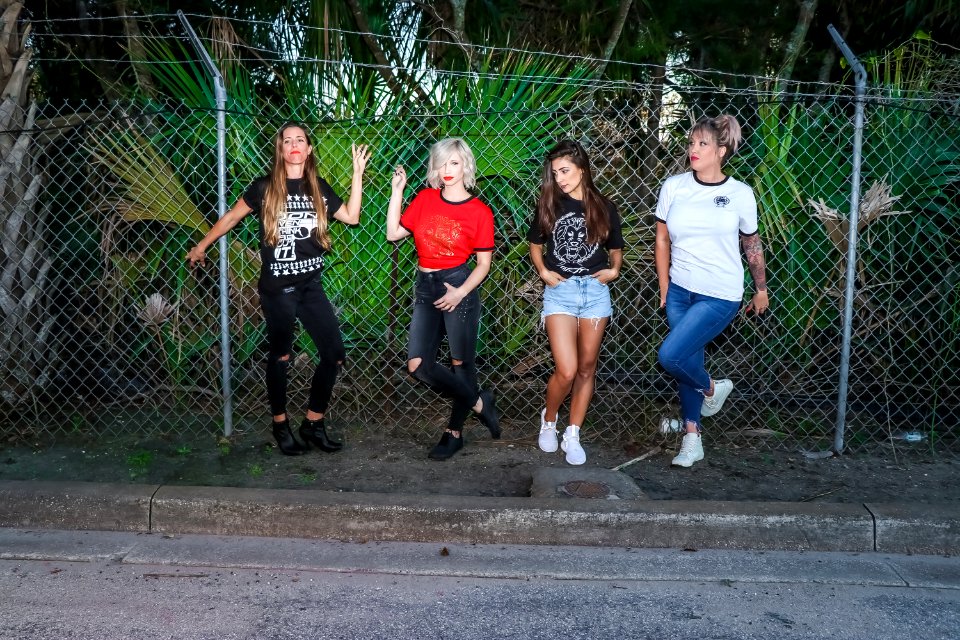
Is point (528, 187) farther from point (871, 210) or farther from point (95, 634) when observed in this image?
point (95, 634)

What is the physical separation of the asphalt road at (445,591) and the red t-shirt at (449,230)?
152 centimetres

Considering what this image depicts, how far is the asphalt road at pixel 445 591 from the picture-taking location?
339 centimetres

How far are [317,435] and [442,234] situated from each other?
1.37m

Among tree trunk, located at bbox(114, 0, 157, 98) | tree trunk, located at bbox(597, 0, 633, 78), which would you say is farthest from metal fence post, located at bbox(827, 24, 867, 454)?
tree trunk, located at bbox(114, 0, 157, 98)

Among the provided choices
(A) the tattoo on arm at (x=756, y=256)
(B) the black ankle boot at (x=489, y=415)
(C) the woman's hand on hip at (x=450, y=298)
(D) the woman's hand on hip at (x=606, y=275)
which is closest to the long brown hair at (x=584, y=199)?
(D) the woman's hand on hip at (x=606, y=275)

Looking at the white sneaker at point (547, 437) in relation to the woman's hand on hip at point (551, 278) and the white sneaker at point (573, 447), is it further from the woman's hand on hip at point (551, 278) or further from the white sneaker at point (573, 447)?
the woman's hand on hip at point (551, 278)

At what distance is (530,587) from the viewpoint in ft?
12.4

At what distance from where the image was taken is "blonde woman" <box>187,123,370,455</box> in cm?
486

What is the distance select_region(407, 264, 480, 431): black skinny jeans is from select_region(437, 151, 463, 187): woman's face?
0.45m

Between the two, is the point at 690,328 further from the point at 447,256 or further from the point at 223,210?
the point at 223,210

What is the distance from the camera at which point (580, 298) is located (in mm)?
4957

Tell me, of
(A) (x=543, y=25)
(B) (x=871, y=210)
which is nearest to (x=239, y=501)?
(B) (x=871, y=210)

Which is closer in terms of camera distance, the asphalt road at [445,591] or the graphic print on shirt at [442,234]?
the asphalt road at [445,591]

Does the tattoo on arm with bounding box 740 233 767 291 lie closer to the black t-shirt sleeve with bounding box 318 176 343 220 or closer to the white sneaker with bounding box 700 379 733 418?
the white sneaker with bounding box 700 379 733 418
